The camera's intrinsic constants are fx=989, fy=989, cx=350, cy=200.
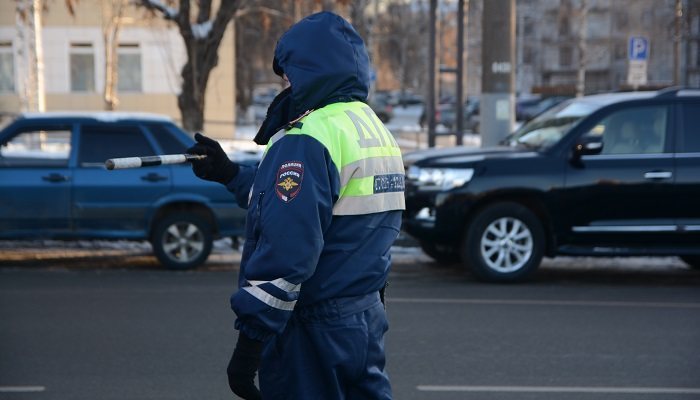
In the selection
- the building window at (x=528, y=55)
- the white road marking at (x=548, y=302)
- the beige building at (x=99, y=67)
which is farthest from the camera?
the building window at (x=528, y=55)

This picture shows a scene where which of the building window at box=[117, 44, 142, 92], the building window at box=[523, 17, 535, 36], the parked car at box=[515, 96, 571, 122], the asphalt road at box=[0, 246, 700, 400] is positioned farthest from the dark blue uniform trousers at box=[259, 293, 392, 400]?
the building window at box=[523, 17, 535, 36]

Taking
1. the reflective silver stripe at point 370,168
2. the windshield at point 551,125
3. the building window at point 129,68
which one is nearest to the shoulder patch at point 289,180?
the reflective silver stripe at point 370,168

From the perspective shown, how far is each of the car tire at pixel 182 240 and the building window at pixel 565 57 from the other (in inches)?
2845

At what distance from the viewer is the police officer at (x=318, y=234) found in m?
2.91

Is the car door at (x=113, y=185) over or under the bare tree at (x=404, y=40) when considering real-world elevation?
under

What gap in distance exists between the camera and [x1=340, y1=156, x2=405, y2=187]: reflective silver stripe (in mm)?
3074

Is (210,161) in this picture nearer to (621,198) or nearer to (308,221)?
(308,221)

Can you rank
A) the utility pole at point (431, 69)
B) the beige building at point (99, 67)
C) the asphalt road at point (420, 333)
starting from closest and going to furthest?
1. the asphalt road at point (420, 333)
2. the utility pole at point (431, 69)
3. the beige building at point (99, 67)

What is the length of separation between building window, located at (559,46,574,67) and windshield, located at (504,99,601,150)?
7077 cm

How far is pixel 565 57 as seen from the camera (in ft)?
263

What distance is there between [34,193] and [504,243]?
4.80m

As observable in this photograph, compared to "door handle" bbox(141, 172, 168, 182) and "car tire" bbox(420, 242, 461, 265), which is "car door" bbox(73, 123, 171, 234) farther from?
"car tire" bbox(420, 242, 461, 265)

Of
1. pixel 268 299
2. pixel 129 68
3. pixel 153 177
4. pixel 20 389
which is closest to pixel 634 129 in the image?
pixel 153 177

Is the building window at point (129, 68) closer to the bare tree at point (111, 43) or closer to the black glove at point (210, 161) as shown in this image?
the bare tree at point (111, 43)
